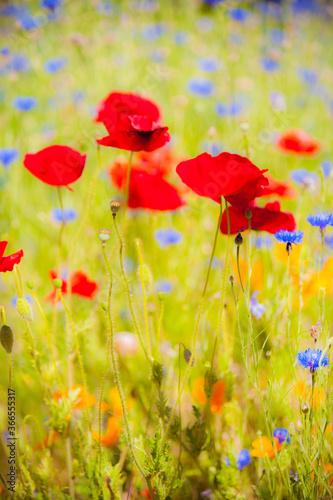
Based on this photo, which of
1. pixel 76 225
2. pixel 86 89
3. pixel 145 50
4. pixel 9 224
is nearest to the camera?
pixel 9 224

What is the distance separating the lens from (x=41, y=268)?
1.22 meters

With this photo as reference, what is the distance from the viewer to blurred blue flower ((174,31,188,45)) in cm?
242

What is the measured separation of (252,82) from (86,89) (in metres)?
0.86

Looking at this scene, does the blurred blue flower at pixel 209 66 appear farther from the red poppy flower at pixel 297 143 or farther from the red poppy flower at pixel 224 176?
the red poppy flower at pixel 224 176

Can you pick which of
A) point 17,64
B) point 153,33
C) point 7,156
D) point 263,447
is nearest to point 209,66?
point 153,33

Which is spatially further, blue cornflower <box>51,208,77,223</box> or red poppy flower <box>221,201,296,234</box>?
blue cornflower <box>51,208,77,223</box>

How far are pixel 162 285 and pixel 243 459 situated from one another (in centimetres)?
41

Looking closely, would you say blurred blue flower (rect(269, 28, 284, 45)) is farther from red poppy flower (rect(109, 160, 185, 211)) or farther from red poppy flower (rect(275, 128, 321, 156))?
red poppy flower (rect(109, 160, 185, 211))

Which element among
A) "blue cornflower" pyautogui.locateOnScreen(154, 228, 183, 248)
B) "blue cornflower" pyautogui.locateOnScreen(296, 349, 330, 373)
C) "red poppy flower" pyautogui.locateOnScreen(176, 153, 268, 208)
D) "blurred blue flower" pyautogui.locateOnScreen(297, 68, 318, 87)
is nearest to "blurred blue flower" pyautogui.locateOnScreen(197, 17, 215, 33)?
"blurred blue flower" pyautogui.locateOnScreen(297, 68, 318, 87)

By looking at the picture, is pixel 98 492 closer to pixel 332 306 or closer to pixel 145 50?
pixel 332 306

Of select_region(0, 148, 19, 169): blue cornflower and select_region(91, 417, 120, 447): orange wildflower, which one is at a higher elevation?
select_region(0, 148, 19, 169): blue cornflower

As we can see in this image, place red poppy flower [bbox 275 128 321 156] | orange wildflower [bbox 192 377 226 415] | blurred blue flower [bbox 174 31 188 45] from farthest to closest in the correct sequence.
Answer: blurred blue flower [bbox 174 31 188 45] → red poppy flower [bbox 275 128 321 156] → orange wildflower [bbox 192 377 226 415]

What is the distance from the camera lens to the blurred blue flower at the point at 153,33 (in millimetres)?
2536

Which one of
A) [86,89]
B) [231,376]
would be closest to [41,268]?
[231,376]
